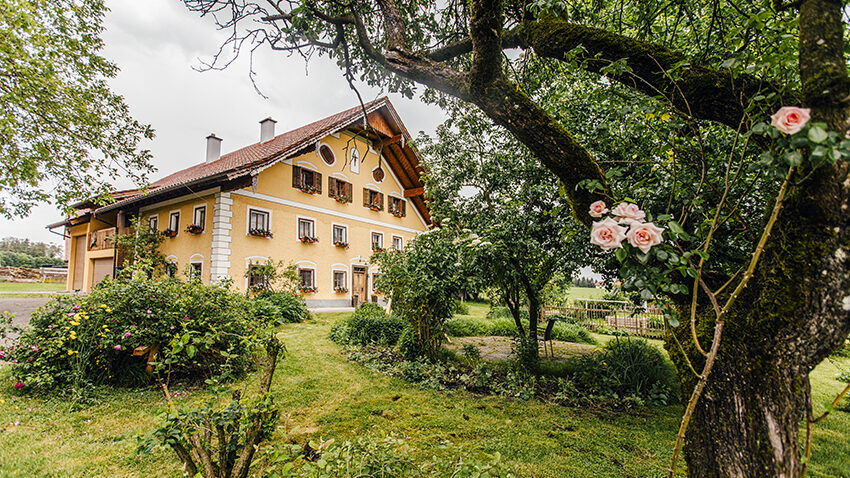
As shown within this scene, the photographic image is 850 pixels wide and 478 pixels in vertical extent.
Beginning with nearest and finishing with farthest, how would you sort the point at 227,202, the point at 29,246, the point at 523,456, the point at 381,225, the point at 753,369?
the point at 753,369 → the point at 523,456 → the point at 227,202 → the point at 381,225 → the point at 29,246

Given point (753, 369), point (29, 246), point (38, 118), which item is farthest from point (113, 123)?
point (29, 246)

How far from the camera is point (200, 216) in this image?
13.6 metres

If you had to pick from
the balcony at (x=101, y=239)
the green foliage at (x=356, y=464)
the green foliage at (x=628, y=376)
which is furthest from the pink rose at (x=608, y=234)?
the balcony at (x=101, y=239)

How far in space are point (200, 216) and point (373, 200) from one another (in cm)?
789

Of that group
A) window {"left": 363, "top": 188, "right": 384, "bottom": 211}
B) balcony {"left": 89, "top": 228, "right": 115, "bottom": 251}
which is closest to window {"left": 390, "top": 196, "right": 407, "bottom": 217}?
window {"left": 363, "top": 188, "right": 384, "bottom": 211}

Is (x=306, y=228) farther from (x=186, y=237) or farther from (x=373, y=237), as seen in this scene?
(x=186, y=237)

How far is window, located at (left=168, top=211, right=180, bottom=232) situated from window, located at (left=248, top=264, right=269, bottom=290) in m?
4.01

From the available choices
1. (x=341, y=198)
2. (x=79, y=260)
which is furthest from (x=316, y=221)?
(x=79, y=260)

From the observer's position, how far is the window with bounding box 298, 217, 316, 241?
51.0 feet

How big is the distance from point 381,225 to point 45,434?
635 inches

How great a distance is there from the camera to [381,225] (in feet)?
63.0

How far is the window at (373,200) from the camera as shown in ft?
60.6

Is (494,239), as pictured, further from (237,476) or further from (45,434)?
(45,434)

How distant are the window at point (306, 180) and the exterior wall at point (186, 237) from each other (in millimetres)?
3329
